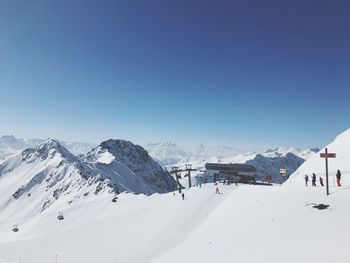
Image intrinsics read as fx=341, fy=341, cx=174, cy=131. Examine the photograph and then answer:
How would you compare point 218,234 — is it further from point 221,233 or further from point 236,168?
point 236,168

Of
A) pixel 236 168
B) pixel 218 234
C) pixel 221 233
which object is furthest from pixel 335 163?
pixel 218 234

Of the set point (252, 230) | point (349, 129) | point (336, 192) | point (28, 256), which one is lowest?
point (28, 256)

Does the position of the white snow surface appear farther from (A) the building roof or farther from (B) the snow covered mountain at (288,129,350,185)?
(A) the building roof

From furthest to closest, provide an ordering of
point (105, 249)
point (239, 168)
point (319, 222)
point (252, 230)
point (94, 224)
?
point (239, 168), point (94, 224), point (105, 249), point (252, 230), point (319, 222)

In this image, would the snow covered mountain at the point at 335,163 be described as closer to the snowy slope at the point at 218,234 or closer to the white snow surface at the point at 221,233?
the white snow surface at the point at 221,233

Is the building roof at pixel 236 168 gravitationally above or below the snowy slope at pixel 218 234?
above

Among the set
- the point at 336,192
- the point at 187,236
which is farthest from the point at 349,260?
the point at 187,236

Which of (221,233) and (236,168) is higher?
(236,168)

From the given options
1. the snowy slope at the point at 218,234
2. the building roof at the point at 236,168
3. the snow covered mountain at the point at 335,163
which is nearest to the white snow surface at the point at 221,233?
the snowy slope at the point at 218,234

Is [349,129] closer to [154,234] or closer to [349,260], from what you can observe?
[154,234]

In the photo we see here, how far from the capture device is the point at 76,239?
38906 millimetres

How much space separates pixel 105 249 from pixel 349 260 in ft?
74.9

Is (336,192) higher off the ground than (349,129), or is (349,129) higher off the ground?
(349,129)

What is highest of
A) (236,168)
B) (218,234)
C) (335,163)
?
(335,163)
